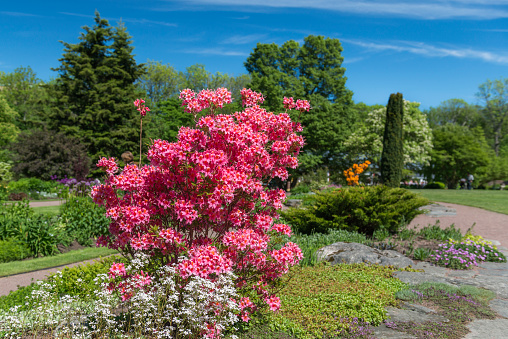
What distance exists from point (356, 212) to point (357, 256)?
2008 mm

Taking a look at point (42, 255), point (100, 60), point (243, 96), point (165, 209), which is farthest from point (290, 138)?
point (100, 60)

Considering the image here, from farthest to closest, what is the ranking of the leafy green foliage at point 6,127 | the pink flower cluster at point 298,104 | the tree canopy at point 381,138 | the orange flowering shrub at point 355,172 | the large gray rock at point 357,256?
the leafy green foliage at point 6,127
the tree canopy at point 381,138
the orange flowering shrub at point 355,172
the large gray rock at point 357,256
the pink flower cluster at point 298,104

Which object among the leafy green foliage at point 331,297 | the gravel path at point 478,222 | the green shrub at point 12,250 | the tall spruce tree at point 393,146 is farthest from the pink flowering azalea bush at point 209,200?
the tall spruce tree at point 393,146

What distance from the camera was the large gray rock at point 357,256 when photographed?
669 centimetres

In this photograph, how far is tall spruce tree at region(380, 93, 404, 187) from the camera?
2003 centimetres

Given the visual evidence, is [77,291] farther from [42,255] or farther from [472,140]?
[472,140]

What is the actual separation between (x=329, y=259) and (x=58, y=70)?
2854cm

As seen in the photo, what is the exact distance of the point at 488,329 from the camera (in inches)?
166

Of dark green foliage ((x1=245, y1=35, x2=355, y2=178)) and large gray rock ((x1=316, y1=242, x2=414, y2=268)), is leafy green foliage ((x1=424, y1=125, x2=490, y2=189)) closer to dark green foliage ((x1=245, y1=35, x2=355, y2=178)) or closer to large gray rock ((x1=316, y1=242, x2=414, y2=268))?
dark green foliage ((x1=245, y1=35, x2=355, y2=178))

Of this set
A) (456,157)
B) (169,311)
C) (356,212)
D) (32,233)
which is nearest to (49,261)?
(32,233)

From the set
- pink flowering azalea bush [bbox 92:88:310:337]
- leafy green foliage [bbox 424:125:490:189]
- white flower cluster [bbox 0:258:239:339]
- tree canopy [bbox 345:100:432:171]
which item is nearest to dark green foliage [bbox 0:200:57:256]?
white flower cluster [bbox 0:258:239:339]

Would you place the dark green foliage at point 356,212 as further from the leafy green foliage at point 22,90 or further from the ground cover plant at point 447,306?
the leafy green foliage at point 22,90

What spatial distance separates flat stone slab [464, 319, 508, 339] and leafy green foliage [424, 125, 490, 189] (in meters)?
36.0

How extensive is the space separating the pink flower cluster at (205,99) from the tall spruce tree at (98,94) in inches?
985
